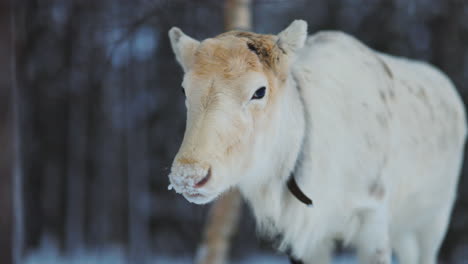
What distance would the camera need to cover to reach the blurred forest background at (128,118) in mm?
8219

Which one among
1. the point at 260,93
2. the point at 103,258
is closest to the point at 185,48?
the point at 260,93

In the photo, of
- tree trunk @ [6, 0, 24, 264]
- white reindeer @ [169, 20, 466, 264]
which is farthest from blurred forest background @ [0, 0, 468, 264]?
white reindeer @ [169, 20, 466, 264]

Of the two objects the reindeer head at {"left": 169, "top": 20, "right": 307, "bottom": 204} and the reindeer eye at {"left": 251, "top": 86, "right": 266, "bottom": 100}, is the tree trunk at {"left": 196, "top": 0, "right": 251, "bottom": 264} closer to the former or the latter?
the reindeer head at {"left": 169, "top": 20, "right": 307, "bottom": 204}

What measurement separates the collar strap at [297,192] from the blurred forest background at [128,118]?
10.7ft

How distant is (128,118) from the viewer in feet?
34.1

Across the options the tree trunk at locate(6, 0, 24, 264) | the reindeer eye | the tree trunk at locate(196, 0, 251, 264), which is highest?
the reindeer eye

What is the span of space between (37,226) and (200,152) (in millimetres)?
Result: 9663

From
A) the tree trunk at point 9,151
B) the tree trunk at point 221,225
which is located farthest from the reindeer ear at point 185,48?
the tree trunk at point 221,225

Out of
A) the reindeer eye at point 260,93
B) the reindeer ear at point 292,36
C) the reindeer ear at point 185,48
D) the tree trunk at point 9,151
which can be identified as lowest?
the tree trunk at point 9,151

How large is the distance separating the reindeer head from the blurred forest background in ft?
10.7

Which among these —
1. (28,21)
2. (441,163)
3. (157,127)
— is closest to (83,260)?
(157,127)

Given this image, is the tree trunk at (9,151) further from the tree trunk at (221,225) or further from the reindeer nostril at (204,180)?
the reindeer nostril at (204,180)

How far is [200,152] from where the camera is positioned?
9.00 ft

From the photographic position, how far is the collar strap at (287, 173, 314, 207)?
3.63 m
